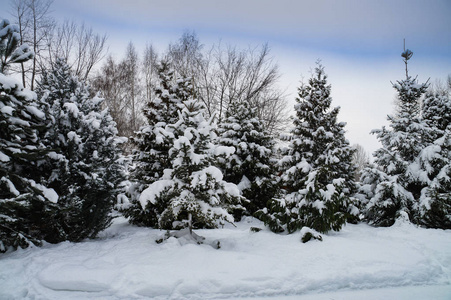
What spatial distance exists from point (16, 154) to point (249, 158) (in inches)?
A: 309

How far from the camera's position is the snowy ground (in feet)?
11.9

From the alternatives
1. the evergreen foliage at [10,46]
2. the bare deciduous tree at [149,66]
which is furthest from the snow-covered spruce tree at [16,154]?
the bare deciduous tree at [149,66]

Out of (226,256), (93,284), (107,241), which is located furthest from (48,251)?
(226,256)

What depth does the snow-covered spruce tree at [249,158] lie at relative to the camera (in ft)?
33.9

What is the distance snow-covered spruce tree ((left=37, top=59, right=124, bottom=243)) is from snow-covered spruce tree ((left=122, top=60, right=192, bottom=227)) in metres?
1.88

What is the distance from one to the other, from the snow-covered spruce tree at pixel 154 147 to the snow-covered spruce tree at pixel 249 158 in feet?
8.78

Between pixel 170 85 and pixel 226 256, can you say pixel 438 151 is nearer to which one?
pixel 226 256

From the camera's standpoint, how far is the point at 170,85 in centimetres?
912

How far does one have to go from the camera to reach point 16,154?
162 inches

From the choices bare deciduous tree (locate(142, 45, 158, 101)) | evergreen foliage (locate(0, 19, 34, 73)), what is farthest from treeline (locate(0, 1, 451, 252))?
bare deciduous tree (locate(142, 45, 158, 101))

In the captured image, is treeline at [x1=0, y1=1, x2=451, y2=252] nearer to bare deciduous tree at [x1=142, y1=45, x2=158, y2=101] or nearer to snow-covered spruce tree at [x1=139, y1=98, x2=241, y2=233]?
snow-covered spruce tree at [x1=139, y1=98, x2=241, y2=233]

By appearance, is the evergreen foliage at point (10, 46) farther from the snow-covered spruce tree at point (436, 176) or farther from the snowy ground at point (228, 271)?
the snow-covered spruce tree at point (436, 176)

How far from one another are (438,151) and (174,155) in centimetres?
938

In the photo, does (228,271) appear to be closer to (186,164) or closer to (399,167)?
(186,164)
